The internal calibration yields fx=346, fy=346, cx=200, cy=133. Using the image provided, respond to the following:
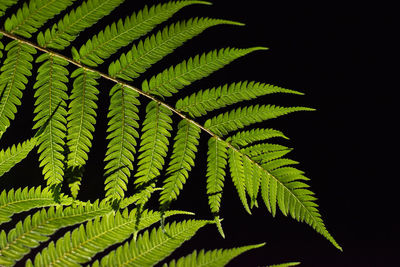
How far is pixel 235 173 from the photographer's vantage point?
4.89ft

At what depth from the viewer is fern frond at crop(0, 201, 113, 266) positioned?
109 centimetres

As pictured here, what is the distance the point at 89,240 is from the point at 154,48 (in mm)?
787

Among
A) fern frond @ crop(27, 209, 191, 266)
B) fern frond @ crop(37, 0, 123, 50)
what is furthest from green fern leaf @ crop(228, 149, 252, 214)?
fern frond @ crop(37, 0, 123, 50)

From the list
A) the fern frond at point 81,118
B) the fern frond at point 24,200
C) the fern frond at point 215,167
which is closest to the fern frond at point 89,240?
the fern frond at point 24,200

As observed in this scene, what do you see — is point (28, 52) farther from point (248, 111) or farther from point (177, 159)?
point (248, 111)

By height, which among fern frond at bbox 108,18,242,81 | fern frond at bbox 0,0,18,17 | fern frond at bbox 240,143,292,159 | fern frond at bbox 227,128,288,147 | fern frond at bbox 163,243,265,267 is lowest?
fern frond at bbox 163,243,265,267

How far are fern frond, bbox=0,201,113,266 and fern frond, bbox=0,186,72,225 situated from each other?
0.22ft

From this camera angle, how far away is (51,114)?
53.6 inches

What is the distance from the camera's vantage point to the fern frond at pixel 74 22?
1.37 metres

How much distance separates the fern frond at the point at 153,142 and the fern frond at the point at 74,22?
16.1 inches

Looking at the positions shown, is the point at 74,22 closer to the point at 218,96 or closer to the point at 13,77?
the point at 13,77

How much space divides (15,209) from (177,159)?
625 mm

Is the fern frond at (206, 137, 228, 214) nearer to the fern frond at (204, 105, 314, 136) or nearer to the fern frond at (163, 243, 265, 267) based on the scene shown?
the fern frond at (204, 105, 314, 136)

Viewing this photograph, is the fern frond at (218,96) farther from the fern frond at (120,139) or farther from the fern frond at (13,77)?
the fern frond at (13,77)
